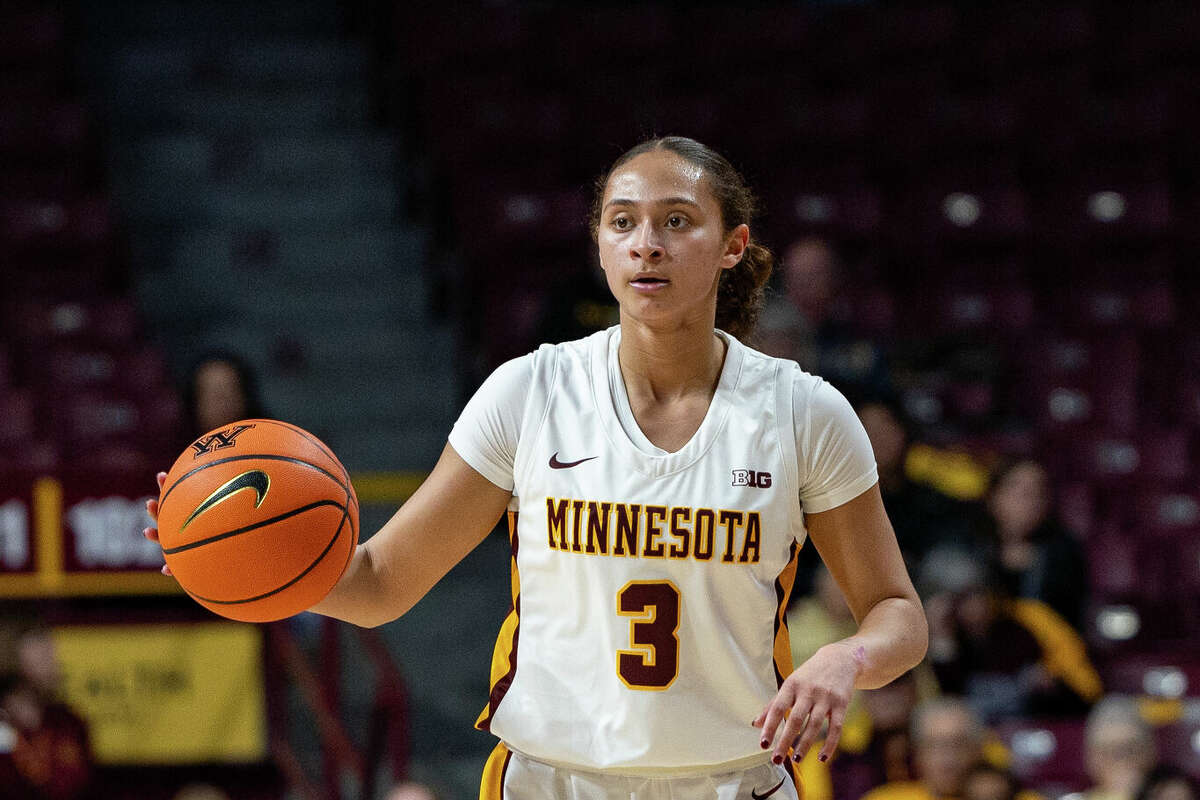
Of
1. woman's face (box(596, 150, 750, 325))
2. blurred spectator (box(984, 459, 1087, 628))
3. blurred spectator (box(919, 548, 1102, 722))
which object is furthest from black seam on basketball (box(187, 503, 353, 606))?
blurred spectator (box(984, 459, 1087, 628))

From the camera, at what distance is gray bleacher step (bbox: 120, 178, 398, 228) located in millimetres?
9312

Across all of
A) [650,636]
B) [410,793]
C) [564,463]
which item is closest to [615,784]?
[650,636]

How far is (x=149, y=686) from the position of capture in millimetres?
5188

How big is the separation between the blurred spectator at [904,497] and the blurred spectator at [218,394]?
2142 mm

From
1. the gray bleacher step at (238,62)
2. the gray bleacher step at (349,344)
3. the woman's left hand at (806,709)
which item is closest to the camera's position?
the woman's left hand at (806,709)

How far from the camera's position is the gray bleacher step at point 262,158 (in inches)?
376

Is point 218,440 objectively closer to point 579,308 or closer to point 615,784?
point 615,784

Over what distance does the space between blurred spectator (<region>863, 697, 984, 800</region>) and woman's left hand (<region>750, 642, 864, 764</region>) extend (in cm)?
268

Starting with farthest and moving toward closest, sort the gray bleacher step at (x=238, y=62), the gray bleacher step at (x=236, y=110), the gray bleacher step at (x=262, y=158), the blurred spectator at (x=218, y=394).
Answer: the gray bleacher step at (x=238, y=62)
the gray bleacher step at (x=236, y=110)
the gray bleacher step at (x=262, y=158)
the blurred spectator at (x=218, y=394)

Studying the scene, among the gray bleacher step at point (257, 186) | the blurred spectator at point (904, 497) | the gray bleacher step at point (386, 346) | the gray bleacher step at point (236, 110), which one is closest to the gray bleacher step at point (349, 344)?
the gray bleacher step at point (386, 346)

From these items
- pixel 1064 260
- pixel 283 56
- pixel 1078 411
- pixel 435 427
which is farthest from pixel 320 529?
pixel 283 56

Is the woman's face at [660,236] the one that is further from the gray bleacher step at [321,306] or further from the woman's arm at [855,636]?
the gray bleacher step at [321,306]

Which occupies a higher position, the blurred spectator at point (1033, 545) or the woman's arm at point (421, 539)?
the woman's arm at point (421, 539)

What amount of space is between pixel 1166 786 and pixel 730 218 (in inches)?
122
